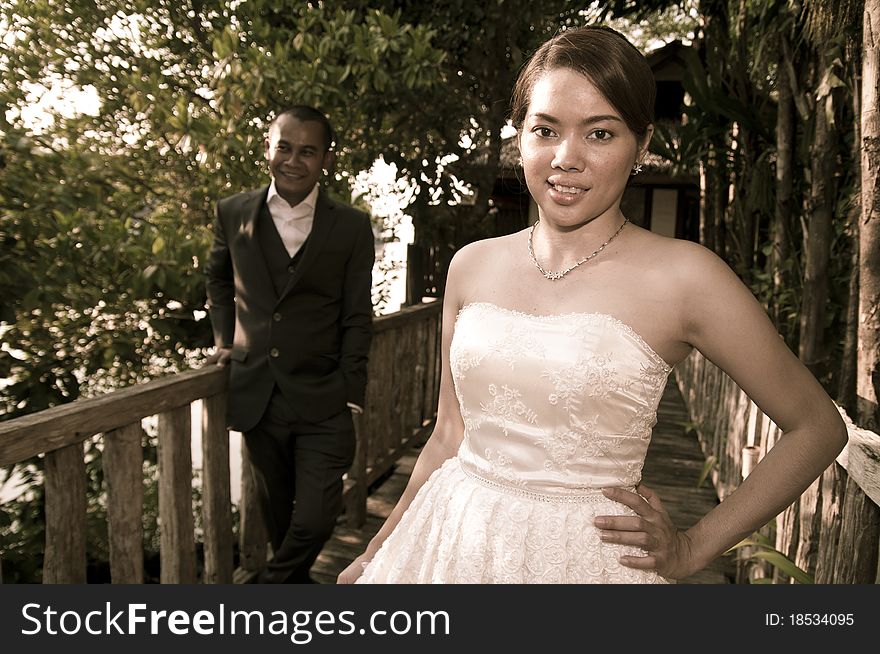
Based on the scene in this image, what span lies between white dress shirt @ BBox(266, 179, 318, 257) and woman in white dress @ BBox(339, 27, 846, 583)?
2.00 metres

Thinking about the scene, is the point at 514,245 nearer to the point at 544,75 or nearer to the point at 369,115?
the point at 544,75

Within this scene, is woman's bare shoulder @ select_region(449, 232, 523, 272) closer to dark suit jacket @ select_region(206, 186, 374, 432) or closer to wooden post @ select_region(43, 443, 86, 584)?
wooden post @ select_region(43, 443, 86, 584)

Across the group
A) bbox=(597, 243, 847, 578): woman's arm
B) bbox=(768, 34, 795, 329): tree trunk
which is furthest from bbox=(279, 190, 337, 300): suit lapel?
bbox=(768, 34, 795, 329): tree trunk

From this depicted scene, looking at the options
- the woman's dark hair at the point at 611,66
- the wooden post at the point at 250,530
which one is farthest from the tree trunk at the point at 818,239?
the woman's dark hair at the point at 611,66

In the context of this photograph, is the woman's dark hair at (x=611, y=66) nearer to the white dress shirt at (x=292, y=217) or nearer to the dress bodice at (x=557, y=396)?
the dress bodice at (x=557, y=396)

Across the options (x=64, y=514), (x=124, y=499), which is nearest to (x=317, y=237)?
(x=124, y=499)

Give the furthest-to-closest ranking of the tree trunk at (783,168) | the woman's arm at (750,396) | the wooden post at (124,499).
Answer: the tree trunk at (783,168) < the wooden post at (124,499) < the woman's arm at (750,396)

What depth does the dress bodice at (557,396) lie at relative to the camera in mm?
1545

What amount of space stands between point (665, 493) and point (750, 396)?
4516 mm

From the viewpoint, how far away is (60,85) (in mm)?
4934

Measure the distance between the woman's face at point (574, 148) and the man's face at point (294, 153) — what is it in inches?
82.3

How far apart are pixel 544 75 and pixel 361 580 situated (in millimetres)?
1227

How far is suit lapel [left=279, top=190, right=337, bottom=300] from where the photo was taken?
3.43 metres

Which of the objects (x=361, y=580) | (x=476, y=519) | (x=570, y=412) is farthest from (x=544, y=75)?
(x=361, y=580)
